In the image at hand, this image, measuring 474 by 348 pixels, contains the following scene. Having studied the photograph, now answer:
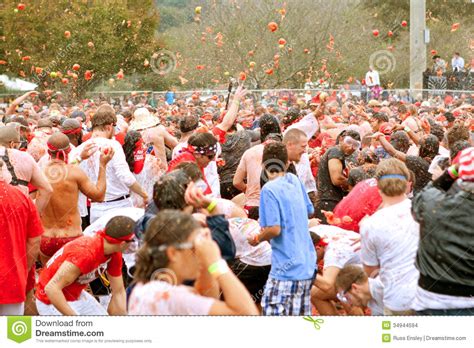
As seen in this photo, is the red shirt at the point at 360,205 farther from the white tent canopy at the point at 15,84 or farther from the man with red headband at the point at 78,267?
the white tent canopy at the point at 15,84

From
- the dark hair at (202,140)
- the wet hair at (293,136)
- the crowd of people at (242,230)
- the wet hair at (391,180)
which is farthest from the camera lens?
the wet hair at (293,136)

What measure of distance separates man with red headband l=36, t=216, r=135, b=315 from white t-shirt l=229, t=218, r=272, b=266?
2.76 feet

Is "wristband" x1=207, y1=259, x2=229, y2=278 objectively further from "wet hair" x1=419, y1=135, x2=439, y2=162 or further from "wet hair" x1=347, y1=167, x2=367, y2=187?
"wet hair" x1=419, y1=135, x2=439, y2=162

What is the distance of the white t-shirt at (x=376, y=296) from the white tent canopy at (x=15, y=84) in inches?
1005

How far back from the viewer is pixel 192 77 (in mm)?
26156

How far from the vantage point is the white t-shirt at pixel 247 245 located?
6.01 m

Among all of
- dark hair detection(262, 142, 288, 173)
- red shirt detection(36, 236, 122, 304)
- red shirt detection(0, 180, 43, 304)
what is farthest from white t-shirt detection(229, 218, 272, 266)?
red shirt detection(0, 180, 43, 304)

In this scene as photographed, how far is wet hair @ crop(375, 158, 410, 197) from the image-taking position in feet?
16.4

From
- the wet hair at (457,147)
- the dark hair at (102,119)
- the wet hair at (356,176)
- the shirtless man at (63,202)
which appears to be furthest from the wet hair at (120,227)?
the wet hair at (457,147)

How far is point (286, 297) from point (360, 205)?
1.01 m

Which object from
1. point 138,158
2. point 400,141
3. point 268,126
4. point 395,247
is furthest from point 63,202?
point 400,141

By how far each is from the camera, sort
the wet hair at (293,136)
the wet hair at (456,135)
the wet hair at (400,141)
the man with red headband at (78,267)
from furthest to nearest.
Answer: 1. the wet hair at (400,141)
2. the wet hair at (456,135)
3. the wet hair at (293,136)
4. the man with red headband at (78,267)

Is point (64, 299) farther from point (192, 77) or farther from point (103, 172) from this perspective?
point (192, 77)
